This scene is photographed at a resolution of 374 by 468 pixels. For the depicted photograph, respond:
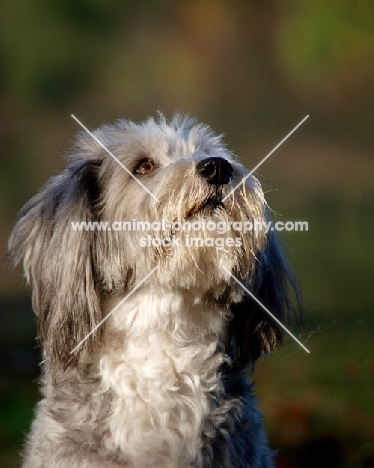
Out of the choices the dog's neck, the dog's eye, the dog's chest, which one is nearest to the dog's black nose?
the dog's eye

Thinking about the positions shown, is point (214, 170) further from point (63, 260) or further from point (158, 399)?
point (158, 399)

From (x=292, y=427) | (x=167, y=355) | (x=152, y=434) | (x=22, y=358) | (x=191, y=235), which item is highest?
(x=191, y=235)

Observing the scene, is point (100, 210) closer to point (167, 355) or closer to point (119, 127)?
point (119, 127)

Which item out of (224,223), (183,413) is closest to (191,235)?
(224,223)

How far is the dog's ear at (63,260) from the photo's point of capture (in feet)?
10.1

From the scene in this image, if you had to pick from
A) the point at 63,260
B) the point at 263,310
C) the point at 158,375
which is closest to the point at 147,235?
the point at 63,260

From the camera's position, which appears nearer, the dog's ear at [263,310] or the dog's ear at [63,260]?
the dog's ear at [63,260]

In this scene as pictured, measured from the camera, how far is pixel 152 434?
301 centimetres

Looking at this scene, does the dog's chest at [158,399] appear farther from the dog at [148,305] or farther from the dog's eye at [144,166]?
the dog's eye at [144,166]

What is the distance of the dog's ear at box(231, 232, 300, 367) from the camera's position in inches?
131

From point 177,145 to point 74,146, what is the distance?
520 millimetres

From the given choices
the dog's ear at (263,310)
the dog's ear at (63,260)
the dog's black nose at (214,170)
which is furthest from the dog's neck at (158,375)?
the dog's black nose at (214,170)

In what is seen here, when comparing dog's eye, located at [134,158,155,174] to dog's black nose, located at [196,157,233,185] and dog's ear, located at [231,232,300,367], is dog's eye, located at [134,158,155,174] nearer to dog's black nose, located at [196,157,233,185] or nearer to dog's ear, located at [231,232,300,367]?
dog's black nose, located at [196,157,233,185]

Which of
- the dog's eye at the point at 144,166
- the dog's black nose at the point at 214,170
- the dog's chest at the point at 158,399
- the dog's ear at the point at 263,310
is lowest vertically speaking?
the dog's chest at the point at 158,399
